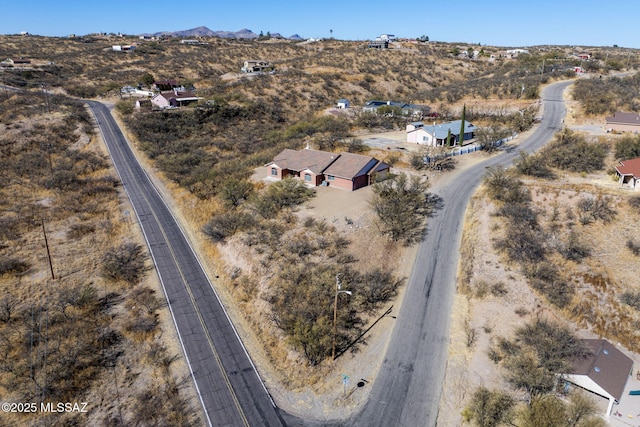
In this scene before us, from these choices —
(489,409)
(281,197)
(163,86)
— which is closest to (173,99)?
(163,86)

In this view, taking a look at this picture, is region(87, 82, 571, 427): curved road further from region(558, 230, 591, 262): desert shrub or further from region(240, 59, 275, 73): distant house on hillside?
region(240, 59, 275, 73): distant house on hillside

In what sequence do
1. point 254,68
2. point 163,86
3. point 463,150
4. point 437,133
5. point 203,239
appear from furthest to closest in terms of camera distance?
point 254,68 → point 163,86 → point 437,133 → point 463,150 → point 203,239

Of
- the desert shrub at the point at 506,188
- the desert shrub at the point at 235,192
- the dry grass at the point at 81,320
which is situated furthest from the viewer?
the desert shrub at the point at 235,192

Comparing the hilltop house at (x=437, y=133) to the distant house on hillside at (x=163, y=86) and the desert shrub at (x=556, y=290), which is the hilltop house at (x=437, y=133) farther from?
the distant house on hillside at (x=163, y=86)

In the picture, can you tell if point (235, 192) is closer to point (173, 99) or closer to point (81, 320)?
point (81, 320)

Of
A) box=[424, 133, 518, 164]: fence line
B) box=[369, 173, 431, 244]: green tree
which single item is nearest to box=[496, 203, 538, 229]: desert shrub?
box=[369, 173, 431, 244]: green tree

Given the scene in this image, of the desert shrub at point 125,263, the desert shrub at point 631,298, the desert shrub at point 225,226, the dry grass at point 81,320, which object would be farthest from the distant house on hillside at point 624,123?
the desert shrub at point 125,263
